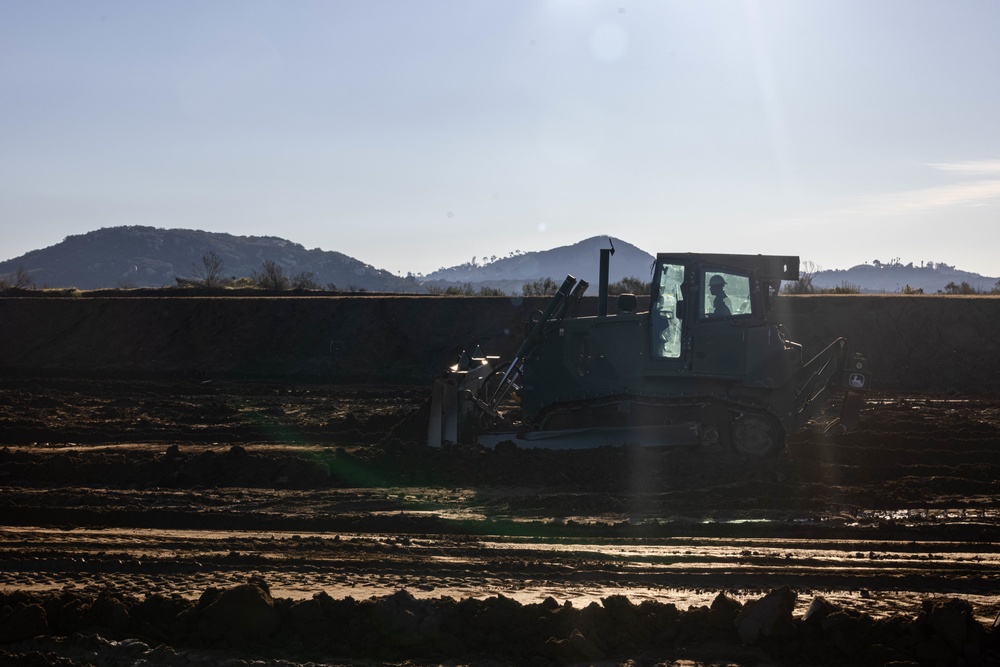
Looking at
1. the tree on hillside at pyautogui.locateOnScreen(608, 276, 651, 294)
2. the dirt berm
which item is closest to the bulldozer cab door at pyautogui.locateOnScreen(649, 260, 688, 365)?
the dirt berm

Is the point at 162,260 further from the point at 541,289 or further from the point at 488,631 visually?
the point at 488,631

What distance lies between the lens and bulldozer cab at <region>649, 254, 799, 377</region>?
1351cm

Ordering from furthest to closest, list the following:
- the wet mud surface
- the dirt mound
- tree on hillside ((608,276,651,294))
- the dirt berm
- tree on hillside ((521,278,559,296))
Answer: tree on hillside ((521,278,559,296)) → tree on hillside ((608,276,651,294)) → the dirt berm → the wet mud surface → the dirt mound

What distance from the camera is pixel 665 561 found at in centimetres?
881

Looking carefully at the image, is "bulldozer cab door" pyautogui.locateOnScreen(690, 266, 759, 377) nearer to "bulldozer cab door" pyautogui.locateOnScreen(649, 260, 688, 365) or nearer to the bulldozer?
the bulldozer

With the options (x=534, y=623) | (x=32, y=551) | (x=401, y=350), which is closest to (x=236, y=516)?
(x=32, y=551)

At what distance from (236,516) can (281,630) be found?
13.0ft

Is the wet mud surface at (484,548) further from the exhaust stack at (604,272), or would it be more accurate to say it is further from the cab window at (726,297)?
the exhaust stack at (604,272)

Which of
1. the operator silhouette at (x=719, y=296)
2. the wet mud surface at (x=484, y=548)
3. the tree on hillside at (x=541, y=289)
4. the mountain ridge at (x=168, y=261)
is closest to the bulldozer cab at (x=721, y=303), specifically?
the operator silhouette at (x=719, y=296)

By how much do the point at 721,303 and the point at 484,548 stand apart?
581cm

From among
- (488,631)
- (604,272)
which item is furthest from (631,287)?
(488,631)

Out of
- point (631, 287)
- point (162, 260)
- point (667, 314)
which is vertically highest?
point (162, 260)

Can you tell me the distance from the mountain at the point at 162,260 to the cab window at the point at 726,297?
12881cm

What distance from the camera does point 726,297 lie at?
13555 millimetres
